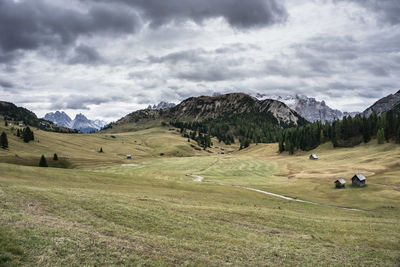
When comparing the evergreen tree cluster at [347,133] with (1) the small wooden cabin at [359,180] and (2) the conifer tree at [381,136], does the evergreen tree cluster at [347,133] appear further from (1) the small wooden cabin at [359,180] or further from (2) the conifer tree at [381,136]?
(1) the small wooden cabin at [359,180]

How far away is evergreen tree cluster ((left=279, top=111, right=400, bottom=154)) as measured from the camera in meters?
140

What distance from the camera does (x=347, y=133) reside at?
6481 inches

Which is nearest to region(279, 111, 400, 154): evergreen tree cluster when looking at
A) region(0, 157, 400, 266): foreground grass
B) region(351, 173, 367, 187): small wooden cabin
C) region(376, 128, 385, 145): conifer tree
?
region(376, 128, 385, 145): conifer tree

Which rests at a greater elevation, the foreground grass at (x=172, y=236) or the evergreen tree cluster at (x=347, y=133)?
the evergreen tree cluster at (x=347, y=133)

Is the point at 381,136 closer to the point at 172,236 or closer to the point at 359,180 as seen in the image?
the point at 359,180

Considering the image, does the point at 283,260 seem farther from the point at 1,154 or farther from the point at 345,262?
the point at 1,154

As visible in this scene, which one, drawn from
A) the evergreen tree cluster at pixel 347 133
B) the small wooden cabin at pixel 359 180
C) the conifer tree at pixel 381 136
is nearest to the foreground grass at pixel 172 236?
the small wooden cabin at pixel 359 180

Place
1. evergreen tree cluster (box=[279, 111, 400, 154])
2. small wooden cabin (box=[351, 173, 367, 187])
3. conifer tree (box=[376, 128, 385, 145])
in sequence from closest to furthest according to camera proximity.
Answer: small wooden cabin (box=[351, 173, 367, 187]) < conifer tree (box=[376, 128, 385, 145]) < evergreen tree cluster (box=[279, 111, 400, 154])

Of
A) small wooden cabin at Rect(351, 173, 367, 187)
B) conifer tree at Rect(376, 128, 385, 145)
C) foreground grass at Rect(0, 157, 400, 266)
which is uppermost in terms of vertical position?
conifer tree at Rect(376, 128, 385, 145)

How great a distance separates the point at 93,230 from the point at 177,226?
27.6 feet

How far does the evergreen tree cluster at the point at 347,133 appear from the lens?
13975 centimetres

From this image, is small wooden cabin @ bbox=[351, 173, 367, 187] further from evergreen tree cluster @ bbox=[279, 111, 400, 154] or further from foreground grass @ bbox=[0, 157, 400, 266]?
evergreen tree cluster @ bbox=[279, 111, 400, 154]

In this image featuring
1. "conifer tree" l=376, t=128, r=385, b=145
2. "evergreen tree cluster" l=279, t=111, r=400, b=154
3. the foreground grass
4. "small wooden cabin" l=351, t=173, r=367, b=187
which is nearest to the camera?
the foreground grass

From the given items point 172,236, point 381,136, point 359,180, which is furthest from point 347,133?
point 172,236
